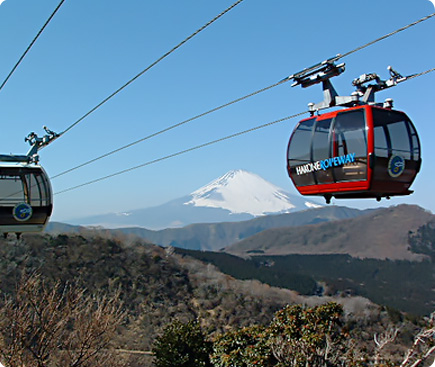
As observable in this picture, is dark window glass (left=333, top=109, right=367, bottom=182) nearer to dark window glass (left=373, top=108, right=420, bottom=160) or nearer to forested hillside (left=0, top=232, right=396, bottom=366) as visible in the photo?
dark window glass (left=373, top=108, right=420, bottom=160)

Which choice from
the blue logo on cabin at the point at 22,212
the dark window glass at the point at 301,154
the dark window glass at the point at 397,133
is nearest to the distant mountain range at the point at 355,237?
the blue logo on cabin at the point at 22,212

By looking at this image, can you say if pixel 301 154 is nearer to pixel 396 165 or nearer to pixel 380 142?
pixel 380 142

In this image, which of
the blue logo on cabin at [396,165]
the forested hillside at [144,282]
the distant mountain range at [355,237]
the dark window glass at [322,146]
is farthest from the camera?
the distant mountain range at [355,237]

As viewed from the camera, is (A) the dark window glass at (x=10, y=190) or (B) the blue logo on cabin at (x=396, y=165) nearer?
(B) the blue logo on cabin at (x=396, y=165)

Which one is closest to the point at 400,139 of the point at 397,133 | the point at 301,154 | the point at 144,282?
the point at 397,133

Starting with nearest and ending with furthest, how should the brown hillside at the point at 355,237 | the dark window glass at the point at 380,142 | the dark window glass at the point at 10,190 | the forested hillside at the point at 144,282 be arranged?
the dark window glass at the point at 380,142 < the dark window glass at the point at 10,190 < the forested hillside at the point at 144,282 < the brown hillside at the point at 355,237

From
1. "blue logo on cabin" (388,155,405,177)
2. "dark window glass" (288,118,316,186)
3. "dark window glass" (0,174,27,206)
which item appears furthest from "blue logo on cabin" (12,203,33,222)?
"blue logo on cabin" (388,155,405,177)

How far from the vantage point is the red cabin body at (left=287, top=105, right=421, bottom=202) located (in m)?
7.65

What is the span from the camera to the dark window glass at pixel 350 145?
765 cm

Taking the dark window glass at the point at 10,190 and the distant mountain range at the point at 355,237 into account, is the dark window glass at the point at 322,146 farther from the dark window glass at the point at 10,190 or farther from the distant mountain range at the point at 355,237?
the distant mountain range at the point at 355,237

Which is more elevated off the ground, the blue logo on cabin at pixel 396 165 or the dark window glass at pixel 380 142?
the dark window glass at pixel 380 142

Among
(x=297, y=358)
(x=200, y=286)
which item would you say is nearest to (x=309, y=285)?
(x=200, y=286)

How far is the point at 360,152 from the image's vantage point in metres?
7.67

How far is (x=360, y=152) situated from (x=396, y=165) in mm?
671
